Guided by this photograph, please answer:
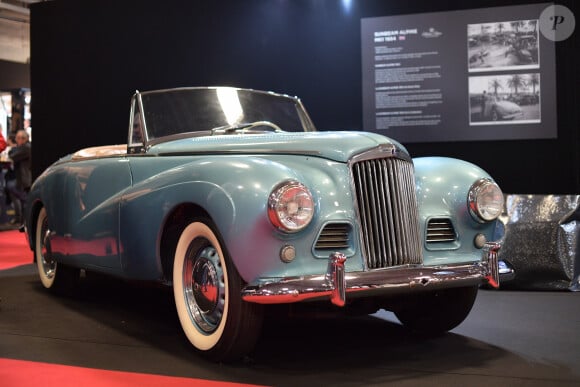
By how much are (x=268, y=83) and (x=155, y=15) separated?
1.64 metres

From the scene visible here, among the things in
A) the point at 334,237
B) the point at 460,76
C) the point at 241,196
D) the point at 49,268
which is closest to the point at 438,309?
the point at 334,237

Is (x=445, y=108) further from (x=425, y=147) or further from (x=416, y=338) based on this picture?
(x=416, y=338)

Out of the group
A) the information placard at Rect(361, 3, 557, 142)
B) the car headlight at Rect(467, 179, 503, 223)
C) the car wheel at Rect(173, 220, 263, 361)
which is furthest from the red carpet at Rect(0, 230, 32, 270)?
the car headlight at Rect(467, 179, 503, 223)

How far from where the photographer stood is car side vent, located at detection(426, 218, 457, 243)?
136 inches

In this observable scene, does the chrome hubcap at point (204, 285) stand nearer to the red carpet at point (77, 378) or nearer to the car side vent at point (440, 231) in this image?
the red carpet at point (77, 378)

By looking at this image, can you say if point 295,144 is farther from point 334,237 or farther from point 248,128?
point 248,128

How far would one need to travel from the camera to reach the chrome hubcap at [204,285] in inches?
127

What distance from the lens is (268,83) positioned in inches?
296

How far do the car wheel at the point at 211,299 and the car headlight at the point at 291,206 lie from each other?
0.30 m

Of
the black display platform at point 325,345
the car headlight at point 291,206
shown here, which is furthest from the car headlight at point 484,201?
the car headlight at point 291,206

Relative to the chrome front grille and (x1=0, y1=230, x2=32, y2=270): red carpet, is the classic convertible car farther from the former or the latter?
(x1=0, y1=230, x2=32, y2=270): red carpet

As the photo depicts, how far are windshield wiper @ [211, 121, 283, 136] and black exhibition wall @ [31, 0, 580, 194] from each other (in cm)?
266

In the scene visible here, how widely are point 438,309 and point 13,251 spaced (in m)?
6.26

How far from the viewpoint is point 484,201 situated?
358 cm
